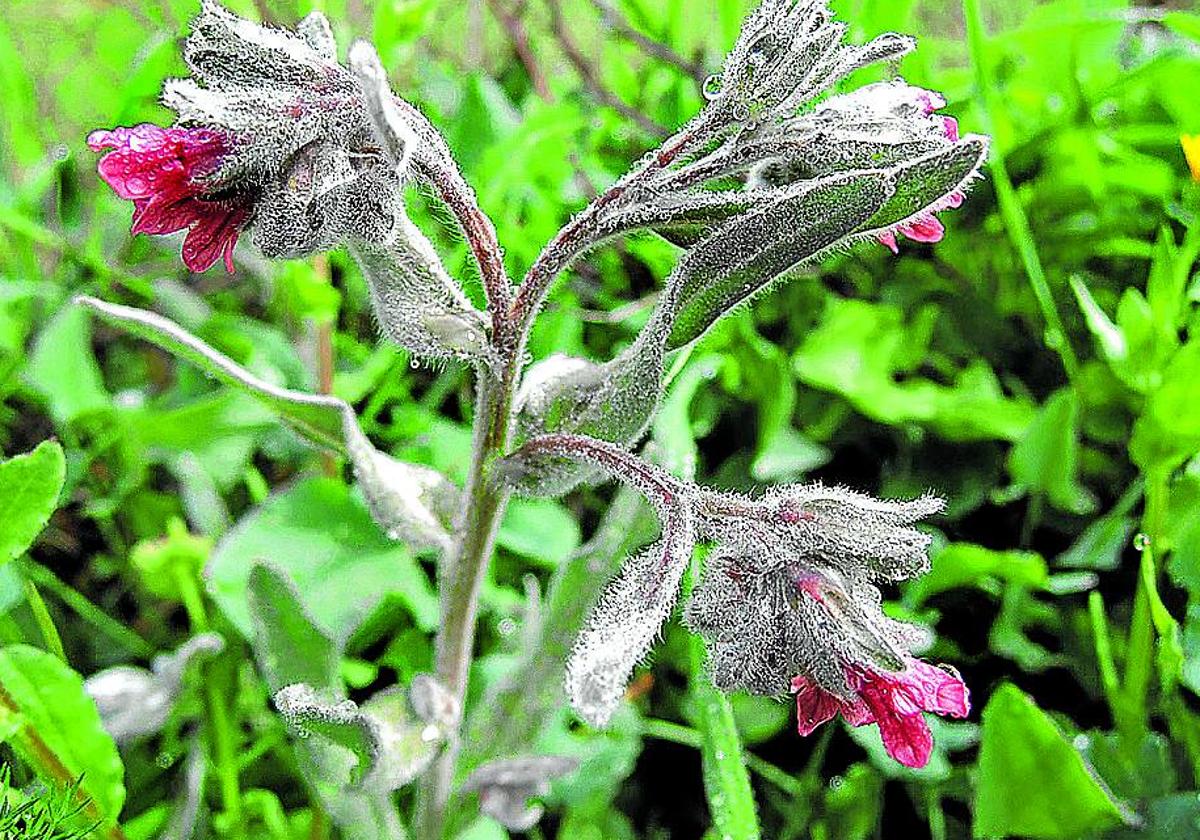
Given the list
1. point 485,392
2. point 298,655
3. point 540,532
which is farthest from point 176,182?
point 540,532

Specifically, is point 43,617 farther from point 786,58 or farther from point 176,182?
point 786,58

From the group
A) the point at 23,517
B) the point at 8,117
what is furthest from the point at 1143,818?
the point at 8,117

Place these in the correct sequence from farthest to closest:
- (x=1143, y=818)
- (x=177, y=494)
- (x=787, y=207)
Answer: (x=177, y=494)
(x=1143, y=818)
(x=787, y=207)

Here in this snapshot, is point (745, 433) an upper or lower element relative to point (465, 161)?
lower

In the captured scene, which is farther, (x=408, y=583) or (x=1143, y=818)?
(x=408, y=583)

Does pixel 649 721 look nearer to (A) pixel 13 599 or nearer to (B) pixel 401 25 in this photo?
(A) pixel 13 599

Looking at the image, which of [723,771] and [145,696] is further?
[145,696]

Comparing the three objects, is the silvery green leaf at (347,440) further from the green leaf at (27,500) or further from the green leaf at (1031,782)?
the green leaf at (1031,782)
